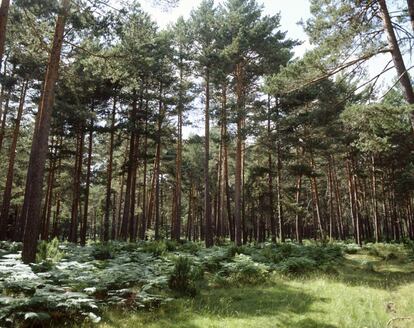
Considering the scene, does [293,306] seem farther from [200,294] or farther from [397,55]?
[397,55]

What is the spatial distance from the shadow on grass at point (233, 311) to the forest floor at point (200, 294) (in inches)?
0.8

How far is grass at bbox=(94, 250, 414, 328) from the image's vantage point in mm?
6680

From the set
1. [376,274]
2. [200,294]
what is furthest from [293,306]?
[376,274]

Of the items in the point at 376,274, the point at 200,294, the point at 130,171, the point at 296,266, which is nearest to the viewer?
the point at 200,294

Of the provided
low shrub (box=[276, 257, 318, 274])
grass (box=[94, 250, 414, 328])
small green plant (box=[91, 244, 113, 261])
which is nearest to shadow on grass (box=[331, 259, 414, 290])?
grass (box=[94, 250, 414, 328])

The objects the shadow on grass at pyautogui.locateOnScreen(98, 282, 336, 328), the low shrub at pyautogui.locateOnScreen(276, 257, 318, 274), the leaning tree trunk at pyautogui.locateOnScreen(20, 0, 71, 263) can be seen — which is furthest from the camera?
the low shrub at pyautogui.locateOnScreen(276, 257, 318, 274)

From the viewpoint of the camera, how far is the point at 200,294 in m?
9.00

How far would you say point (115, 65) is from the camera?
12180mm

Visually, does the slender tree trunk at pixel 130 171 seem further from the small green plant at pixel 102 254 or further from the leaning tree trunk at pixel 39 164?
the leaning tree trunk at pixel 39 164

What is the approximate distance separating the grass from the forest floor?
2cm

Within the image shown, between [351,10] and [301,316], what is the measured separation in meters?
9.39

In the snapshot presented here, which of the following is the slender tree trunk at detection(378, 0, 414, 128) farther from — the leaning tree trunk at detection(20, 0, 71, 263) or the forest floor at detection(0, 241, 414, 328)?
the leaning tree trunk at detection(20, 0, 71, 263)

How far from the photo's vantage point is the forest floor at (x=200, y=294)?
6137 mm

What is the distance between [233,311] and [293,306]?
5.05ft
